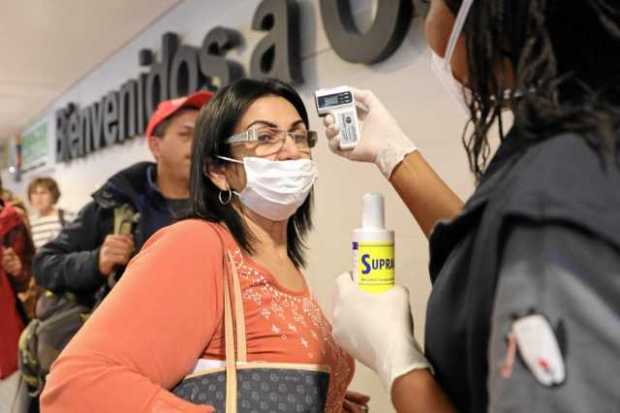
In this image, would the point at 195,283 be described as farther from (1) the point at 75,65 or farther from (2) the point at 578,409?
(1) the point at 75,65

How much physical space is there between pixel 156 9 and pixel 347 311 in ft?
11.0

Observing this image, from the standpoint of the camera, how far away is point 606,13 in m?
0.52

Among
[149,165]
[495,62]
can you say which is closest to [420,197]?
[495,62]

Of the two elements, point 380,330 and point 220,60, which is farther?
point 220,60

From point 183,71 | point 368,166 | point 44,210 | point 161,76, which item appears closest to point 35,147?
point 44,210

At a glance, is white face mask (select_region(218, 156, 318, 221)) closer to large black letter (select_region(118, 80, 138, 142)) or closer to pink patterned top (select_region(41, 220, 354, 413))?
pink patterned top (select_region(41, 220, 354, 413))

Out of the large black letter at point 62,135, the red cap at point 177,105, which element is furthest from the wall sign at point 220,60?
the red cap at point 177,105

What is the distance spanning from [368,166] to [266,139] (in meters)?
0.83

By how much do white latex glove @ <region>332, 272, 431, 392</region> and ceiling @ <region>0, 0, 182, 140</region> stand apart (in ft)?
10.5

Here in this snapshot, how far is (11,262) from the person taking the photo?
2693mm

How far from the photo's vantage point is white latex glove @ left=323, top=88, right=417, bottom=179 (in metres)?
1.07

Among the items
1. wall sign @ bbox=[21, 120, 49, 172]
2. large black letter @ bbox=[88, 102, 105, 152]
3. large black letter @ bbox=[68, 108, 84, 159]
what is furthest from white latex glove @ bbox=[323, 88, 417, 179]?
wall sign @ bbox=[21, 120, 49, 172]

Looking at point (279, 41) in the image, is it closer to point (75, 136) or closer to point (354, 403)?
point (354, 403)

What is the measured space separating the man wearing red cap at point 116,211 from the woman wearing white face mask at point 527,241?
1.37 metres
